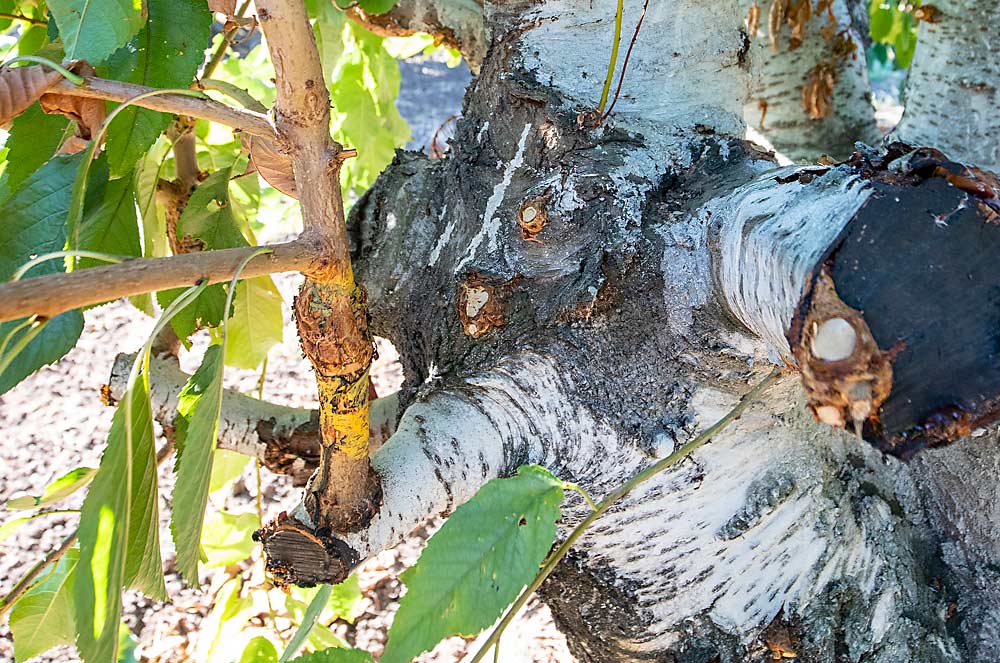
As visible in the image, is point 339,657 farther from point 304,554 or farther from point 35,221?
point 35,221

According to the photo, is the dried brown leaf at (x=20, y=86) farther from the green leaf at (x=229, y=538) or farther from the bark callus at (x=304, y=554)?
the green leaf at (x=229, y=538)

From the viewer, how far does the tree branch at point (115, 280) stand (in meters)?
0.43

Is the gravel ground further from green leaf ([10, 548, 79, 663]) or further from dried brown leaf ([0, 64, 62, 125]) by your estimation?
dried brown leaf ([0, 64, 62, 125])

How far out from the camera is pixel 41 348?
2.22ft

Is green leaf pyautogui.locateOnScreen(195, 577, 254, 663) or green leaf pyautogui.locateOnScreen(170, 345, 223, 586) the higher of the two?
green leaf pyautogui.locateOnScreen(170, 345, 223, 586)

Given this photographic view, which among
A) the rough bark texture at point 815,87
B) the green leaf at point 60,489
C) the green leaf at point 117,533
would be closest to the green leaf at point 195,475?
the green leaf at point 117,533

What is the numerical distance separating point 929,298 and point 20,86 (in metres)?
0.67

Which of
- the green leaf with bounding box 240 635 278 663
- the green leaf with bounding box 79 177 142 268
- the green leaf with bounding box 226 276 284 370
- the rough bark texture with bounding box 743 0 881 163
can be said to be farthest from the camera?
the rough bark texture with bounding box 743 0 881 163

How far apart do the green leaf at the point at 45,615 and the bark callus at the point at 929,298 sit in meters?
0.93

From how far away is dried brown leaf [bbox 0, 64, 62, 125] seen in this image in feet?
2.03

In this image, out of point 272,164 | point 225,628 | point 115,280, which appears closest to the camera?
point 115,280

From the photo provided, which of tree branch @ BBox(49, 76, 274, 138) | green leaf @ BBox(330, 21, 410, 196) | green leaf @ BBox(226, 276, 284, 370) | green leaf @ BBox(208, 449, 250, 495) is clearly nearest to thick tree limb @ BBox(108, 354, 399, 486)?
green leaf @ BBox(226, 276, 284, 370)

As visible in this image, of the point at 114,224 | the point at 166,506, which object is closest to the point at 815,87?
the point at 114,224

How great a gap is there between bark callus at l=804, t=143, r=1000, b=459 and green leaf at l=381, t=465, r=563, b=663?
0.21 meters
